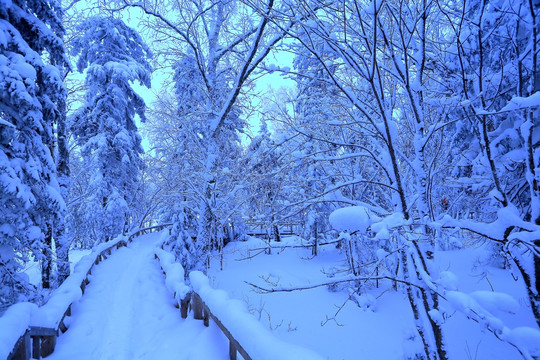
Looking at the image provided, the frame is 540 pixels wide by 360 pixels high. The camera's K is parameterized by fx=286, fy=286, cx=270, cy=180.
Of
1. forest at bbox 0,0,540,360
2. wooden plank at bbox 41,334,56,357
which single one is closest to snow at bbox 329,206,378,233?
forest at bbox 0,0,540,360

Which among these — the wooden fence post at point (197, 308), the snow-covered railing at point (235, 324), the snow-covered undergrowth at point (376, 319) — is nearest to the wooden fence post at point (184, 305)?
the snow-covered railing at point (235, 324)

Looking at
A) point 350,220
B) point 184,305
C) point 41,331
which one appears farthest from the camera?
point 184,305

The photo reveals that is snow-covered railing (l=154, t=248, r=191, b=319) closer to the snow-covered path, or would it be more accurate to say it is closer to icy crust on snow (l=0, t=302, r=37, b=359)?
the snow-covered path

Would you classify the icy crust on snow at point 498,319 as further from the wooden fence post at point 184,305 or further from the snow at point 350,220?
the wooden fence post at point 184,305

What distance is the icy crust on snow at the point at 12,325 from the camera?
2949 millimetres

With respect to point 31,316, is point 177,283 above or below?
below

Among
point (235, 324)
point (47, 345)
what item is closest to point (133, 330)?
point (47, 345)

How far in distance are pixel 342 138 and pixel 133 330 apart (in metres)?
7.40

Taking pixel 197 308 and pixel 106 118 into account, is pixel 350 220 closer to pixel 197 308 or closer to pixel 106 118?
pixel 197 308

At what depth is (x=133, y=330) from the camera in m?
5.17

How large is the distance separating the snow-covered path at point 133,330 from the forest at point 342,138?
1.58 m

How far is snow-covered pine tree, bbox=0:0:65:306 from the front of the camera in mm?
6078

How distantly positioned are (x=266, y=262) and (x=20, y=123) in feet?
42.1

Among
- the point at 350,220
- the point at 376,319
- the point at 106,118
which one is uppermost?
the point at 106,118
